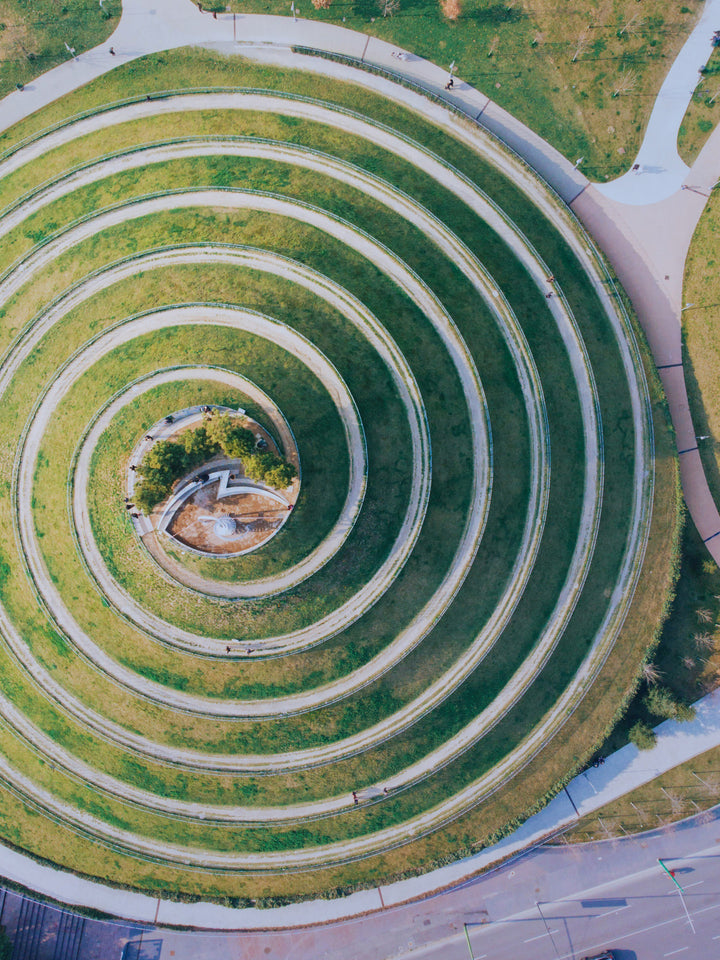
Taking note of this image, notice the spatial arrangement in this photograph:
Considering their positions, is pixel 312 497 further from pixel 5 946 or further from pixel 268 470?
pixel 5 946

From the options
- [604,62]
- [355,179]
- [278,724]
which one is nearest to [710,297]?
[604,62]

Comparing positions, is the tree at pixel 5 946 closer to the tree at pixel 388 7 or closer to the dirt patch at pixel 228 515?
the dirt patch at pixel 228 515

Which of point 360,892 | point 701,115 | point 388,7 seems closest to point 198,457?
point 360,892

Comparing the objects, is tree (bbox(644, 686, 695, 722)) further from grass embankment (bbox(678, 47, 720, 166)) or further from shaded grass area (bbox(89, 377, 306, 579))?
grass embankment (bbox(678, 47, 720, 166))

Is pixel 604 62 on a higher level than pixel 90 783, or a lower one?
higher

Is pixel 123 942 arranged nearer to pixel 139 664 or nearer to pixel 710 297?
pixel 139 664

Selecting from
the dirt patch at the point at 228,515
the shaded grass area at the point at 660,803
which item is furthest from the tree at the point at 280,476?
the shaded grass area at the point at 660,803
